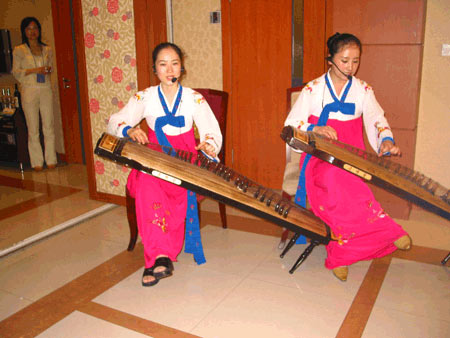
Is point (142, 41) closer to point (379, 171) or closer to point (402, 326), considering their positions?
point (379, 171)

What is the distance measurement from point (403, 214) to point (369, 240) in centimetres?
94

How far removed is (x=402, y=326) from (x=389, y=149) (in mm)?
796

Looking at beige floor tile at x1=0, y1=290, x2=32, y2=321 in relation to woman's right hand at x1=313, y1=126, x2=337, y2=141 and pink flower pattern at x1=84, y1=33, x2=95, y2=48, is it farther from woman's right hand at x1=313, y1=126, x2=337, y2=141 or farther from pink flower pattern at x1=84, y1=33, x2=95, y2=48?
pink flower pattern at x1=84, y1=33, x2=95, y2=48

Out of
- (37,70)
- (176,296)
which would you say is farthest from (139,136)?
(37,70)

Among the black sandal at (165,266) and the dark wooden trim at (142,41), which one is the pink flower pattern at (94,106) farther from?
the black sandal at (165,266)

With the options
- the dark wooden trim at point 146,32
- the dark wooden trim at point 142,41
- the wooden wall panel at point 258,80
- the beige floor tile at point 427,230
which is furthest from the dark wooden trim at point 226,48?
the beige floor tile at point 427,230

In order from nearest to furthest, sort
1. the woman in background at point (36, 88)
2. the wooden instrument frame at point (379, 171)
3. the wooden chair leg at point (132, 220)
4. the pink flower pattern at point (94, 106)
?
the wooden instrument frame at point (379, 171)
the wooden chair leg at point (132, 220)
the pink flower pattern at point (94, 106)
the woman in background at point (36, 88)

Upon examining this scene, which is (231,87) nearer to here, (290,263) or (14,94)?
(290,263)

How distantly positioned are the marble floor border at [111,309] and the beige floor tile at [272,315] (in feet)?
0.23

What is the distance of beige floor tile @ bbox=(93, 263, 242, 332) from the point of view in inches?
69.7

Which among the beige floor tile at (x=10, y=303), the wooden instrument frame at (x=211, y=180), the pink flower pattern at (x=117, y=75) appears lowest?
the beige floor tile at (x=10, y=303)

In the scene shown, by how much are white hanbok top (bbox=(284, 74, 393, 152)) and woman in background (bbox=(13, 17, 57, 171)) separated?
10.2ft

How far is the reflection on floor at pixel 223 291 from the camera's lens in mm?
1688

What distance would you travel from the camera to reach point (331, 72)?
7.03 feet
